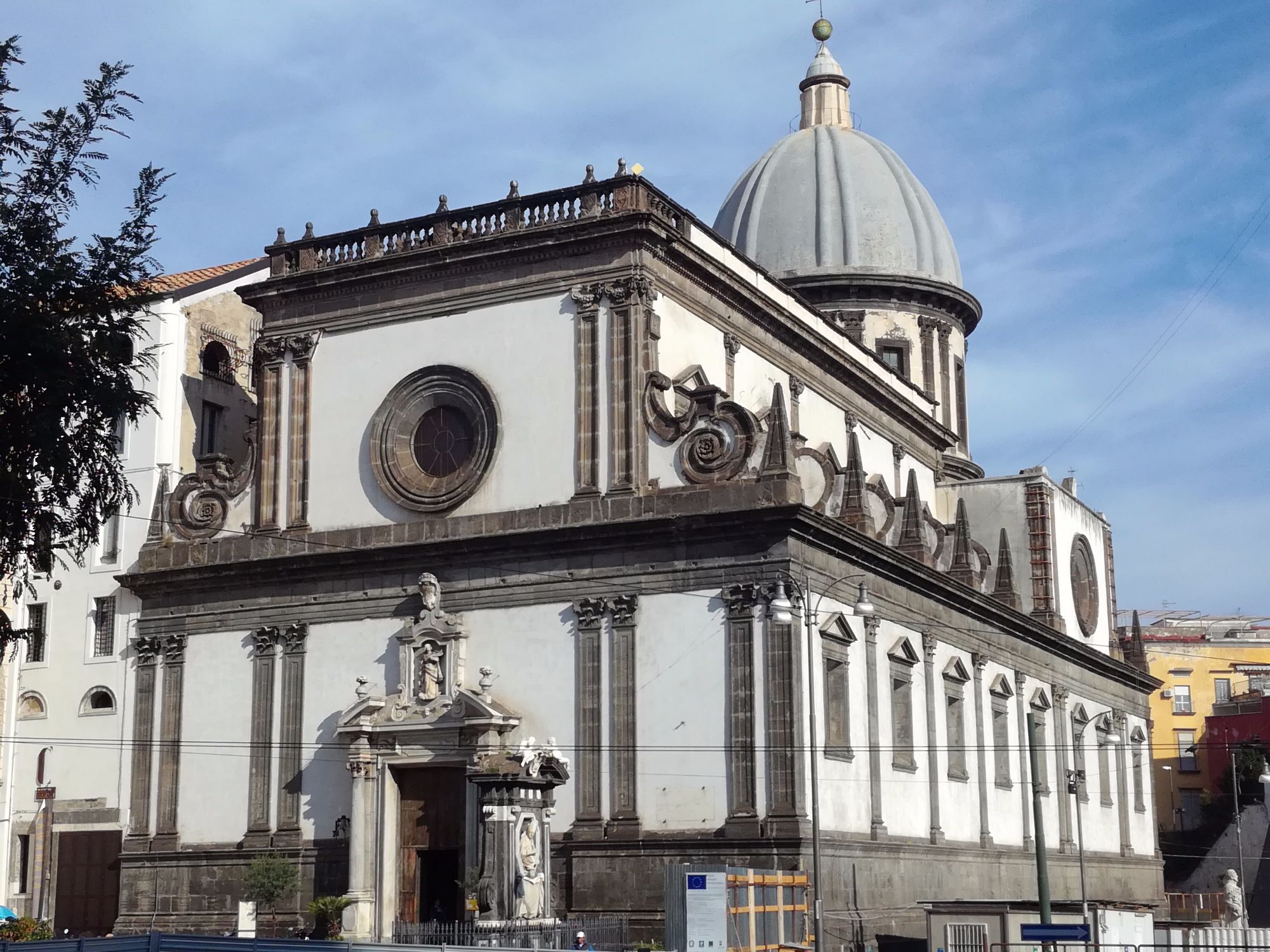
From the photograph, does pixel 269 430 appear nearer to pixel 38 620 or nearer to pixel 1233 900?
pixel 38 620

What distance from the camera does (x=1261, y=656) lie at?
98.3 meters

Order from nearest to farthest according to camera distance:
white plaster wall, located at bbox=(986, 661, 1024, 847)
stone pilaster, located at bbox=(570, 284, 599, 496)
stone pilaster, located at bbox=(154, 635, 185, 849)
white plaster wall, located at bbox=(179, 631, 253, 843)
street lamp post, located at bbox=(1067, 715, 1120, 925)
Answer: street lamp post, located at bbox=(1067, 715, 1120, 925) < stone pilaster, located at bbox=(570, 284, 599, 496) < white plaster wall, located at bbox=(179, 631, 253, 843) < stone pilaster, located at bbox=(154, 635, 185, 849) < white plaster wall, located at bbox=(986, 661, 1024, 847)

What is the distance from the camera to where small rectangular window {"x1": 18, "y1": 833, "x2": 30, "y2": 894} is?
46875 mm

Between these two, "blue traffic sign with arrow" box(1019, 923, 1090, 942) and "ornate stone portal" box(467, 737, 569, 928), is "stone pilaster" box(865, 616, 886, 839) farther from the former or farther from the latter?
"blue traffic sign with arrow" box(1019, 923, 1090, 942)

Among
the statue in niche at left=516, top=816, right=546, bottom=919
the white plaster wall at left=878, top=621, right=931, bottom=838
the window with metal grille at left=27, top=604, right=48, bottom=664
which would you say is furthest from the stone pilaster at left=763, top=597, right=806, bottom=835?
the window with metal grille at left=27, top=604, right=48, bottom=664

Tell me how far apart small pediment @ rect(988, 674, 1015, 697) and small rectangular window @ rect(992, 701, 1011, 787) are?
0.26m

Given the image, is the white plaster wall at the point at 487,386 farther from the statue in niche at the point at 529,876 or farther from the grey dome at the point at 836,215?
the grey dome at the point at 836,215

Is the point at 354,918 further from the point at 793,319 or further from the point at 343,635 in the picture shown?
the point at 793,319

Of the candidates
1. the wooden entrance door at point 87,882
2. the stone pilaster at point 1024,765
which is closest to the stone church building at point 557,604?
the wooden entrance door at point 87,882

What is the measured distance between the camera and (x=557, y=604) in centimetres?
4012

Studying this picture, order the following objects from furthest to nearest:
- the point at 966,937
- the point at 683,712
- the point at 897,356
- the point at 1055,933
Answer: the point at 897,356 → the point at 683,712 → the point at 966,937 → the point at 1055,933

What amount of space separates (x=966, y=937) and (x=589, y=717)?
31.6 feet

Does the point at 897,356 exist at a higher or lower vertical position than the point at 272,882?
higher

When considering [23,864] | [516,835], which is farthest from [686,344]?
[23,864]
